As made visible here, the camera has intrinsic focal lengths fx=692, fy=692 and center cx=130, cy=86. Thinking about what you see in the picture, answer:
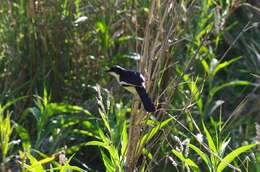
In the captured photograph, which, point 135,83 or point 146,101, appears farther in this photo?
point 135,83

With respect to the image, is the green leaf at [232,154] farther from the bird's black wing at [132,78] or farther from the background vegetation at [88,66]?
the background vegetation at [88,66]

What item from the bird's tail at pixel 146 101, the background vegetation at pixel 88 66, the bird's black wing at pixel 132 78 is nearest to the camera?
the bird's tail at pixel 146 101

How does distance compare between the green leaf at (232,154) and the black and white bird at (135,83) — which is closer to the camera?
the green leaf at (232,154)

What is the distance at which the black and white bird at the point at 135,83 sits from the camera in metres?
3.09

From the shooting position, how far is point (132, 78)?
3623 mm

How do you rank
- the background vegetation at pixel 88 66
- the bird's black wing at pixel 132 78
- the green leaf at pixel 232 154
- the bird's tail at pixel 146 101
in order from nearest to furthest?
the green leaf at pixel 232 154 < the bird's tail at pixel 146 101 < the bird's black wing at pixel 132 78 < the background vegetation at pixel 88 66

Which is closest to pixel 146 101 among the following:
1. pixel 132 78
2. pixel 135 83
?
pixel 135 83

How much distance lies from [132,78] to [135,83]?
0.48 ft

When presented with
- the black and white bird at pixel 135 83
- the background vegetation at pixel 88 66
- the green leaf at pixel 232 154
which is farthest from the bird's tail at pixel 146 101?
the background vegetation at pixel 88 66

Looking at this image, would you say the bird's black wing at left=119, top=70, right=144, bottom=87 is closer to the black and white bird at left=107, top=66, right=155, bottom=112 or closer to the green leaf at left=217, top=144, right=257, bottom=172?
the black and white bird at left=107, top=66, right=155, bottom=112

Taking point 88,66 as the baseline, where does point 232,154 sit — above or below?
above

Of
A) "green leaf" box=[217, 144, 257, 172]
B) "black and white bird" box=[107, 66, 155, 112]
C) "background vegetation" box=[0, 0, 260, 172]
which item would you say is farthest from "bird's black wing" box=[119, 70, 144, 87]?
"green leaf" box=[217, 144, 257, 172]

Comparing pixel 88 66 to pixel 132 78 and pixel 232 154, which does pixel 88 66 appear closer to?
pixel 132 78

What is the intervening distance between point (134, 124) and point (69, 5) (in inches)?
70.2
